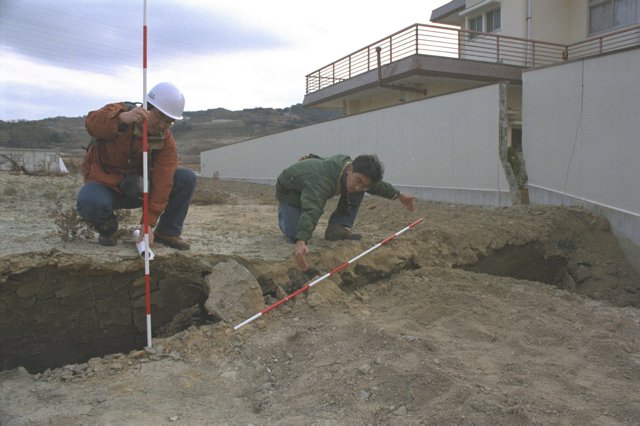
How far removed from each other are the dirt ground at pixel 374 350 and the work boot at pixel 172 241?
0.45 feet

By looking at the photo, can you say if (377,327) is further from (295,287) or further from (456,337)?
(295,287)

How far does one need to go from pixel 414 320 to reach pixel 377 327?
0.38 m

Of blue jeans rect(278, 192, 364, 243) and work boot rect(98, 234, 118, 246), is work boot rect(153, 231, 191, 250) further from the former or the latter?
blue jeans rect(278, 192, 364, 243)

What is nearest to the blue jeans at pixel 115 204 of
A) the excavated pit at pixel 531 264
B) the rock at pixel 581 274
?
the excavated pit at pixel 531 264

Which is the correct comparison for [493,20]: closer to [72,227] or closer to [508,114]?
[508,114]

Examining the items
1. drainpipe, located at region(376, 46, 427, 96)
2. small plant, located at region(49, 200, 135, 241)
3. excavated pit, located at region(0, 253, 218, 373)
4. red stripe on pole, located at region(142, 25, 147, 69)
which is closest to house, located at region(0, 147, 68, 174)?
drainpipe, located at region(376, 46, 427, 96)

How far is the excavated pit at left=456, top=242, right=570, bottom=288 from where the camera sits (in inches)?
196

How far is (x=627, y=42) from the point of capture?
466 inches

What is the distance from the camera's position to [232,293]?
11.2ft

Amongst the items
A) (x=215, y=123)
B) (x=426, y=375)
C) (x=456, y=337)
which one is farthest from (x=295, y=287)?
(x=215, y=123)

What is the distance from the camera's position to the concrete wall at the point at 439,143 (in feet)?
24.3

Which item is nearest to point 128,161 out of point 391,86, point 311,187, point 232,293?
point 232,293

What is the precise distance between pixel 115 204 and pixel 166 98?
0.92m

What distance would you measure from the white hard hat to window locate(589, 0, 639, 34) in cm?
1255
